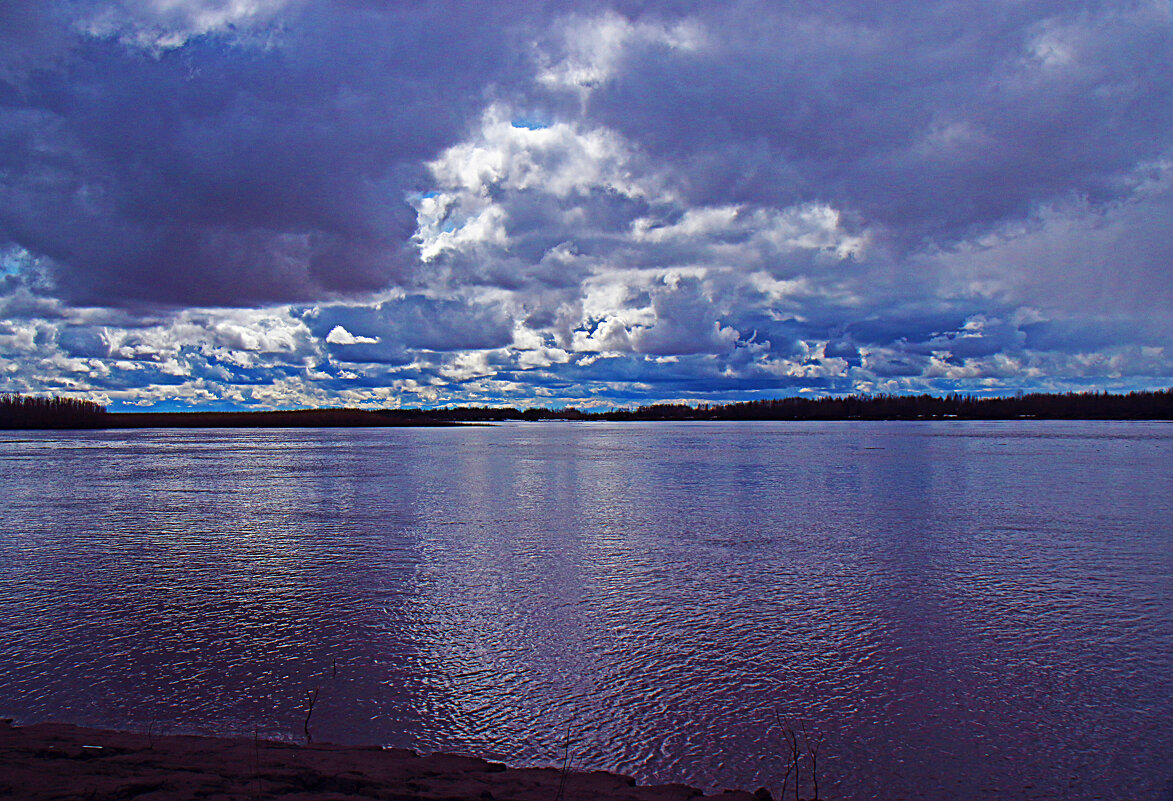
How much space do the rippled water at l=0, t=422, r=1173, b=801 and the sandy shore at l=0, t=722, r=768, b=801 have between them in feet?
1.74

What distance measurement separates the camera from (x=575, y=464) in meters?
39.6

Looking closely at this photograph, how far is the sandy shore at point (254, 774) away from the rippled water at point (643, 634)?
0.53 m

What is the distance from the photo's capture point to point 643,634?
9469mm

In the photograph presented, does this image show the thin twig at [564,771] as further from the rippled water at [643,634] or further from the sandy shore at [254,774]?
the rippled water at [643,634]

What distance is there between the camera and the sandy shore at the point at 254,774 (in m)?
4.91

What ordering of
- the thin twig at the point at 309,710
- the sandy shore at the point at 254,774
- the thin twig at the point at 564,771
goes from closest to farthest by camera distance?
the sandy shore at the point at 254,774, the thin twig at the point at 564,771, the thin twig at the point at 309,710

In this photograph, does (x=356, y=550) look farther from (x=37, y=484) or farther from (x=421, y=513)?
(x=37, y=484)

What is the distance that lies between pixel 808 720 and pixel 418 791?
381 cm

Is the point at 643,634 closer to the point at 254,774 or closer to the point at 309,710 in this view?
the point at 309,710

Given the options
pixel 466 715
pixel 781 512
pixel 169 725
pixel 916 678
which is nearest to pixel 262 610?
pixel 169 725

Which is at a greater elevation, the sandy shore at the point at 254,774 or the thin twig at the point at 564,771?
the sandy shore at the point at 254,774

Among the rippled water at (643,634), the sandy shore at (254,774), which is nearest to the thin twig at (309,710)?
the rippled water at (643,634)

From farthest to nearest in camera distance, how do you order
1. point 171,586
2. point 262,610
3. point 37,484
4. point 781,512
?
point 37,484 → point 781,512 → point 171,586 → point 262,610

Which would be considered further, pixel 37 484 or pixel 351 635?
pixel 37 484
